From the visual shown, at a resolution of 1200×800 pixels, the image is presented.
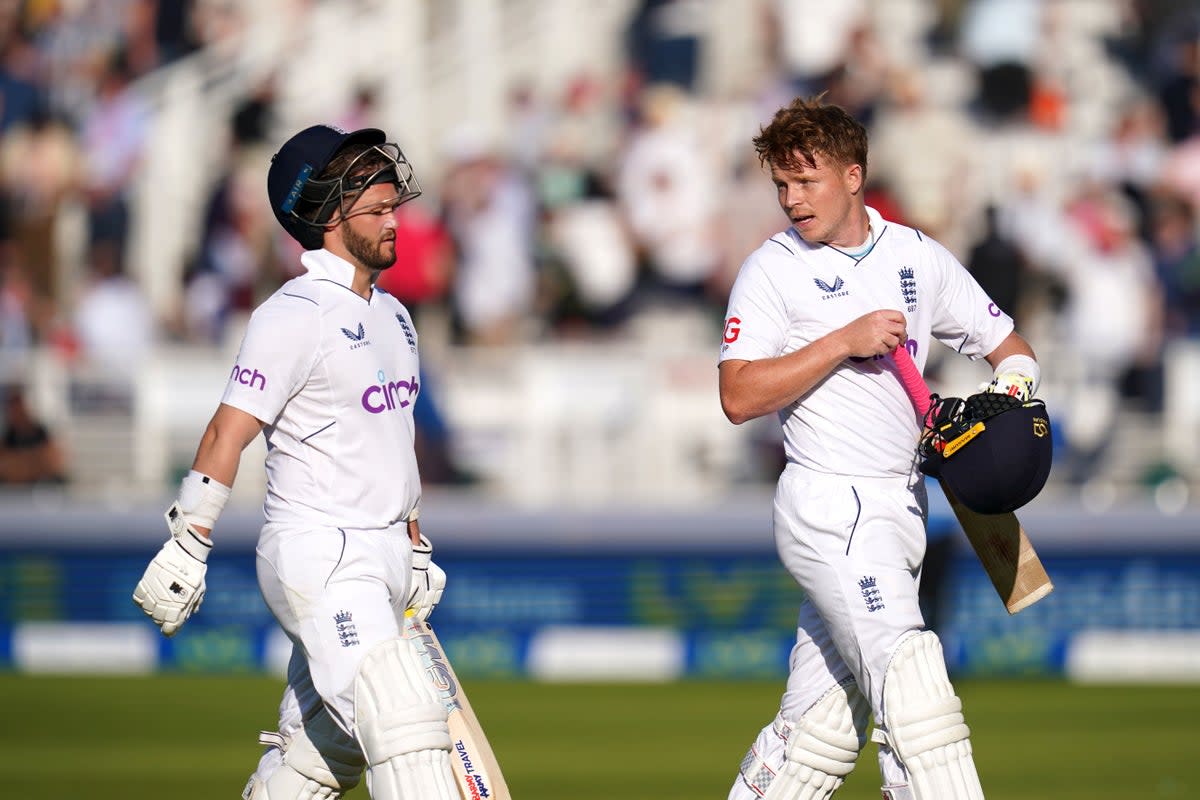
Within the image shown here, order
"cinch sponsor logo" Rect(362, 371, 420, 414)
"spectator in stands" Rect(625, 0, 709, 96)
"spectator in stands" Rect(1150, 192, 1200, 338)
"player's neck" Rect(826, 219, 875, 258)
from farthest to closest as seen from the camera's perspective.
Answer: "spectator in stands" Rect(625, 0, 709, 96)
"spectator in stands" Rect(1150, 192, 1200, 338)
"player's neck" Rect(826, 219, 875, 258)
"cinch sponsor logo" Rect(362, 371, 420, 414)

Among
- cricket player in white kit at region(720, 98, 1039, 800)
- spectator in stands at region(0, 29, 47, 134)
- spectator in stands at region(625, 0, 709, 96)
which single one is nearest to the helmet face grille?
cricket player in white kit at region(720, 98, 1039, 800)

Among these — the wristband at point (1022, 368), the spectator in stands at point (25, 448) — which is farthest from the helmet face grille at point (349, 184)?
the spectator in stands at point (25, 448)

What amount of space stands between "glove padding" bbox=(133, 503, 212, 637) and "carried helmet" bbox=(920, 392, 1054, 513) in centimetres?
209

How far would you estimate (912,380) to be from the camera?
5477 millimetres

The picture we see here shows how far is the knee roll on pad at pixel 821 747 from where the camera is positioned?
5.59 meters

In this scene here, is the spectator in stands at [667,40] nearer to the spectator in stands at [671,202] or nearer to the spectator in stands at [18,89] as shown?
the spectator in stands at [671,202]

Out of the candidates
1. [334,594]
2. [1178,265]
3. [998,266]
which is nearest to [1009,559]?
[334,594]

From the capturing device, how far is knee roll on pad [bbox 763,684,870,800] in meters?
5.59

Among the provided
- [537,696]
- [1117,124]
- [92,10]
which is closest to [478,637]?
[537,696]

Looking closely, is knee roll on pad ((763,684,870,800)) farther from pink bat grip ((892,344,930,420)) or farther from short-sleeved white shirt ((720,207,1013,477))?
pink bat grip ((892,344,930,420))

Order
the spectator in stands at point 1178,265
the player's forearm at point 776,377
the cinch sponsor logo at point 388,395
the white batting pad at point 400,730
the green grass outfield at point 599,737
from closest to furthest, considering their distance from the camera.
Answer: the white batting pad at point 400,730
the player's forearm at point 776,377
the cinch sponsor logo at point 388,395
the green grass outfield at point 599,737
the spectator in stands at point 1178,265

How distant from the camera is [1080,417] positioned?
41.4ft

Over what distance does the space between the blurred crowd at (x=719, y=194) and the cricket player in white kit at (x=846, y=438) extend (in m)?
7.06

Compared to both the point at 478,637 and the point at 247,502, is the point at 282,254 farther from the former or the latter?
the point at 478,637
